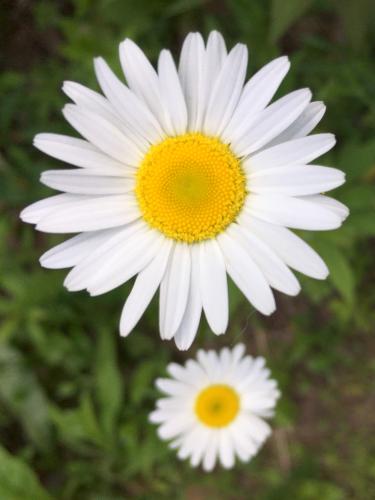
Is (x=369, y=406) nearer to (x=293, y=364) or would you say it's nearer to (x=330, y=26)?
(x=293, y=364)

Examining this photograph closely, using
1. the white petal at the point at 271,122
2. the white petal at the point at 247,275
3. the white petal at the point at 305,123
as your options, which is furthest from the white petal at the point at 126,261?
the white petal at the point at 305,123

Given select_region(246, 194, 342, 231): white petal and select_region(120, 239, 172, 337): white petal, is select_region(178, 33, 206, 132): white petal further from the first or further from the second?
select_region(120, 239, 172, 337): white petal

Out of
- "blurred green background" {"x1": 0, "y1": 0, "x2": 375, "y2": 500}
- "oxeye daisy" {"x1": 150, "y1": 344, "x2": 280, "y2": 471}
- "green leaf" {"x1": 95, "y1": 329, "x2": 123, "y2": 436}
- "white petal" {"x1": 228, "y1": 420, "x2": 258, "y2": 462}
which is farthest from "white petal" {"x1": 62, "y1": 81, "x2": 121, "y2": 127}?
"green leaf" {"x1": 95, "y1": 329, "x2": 123, "y2": 436}

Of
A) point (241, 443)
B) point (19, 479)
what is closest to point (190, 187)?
point (241, 443)

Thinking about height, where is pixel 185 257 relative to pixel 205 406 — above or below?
above

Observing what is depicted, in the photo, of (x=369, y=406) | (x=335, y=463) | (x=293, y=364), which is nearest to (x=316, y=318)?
(x=293, y=364)

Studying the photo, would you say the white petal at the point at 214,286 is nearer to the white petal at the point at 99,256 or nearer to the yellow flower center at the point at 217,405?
the white petal at the point at 99,256
